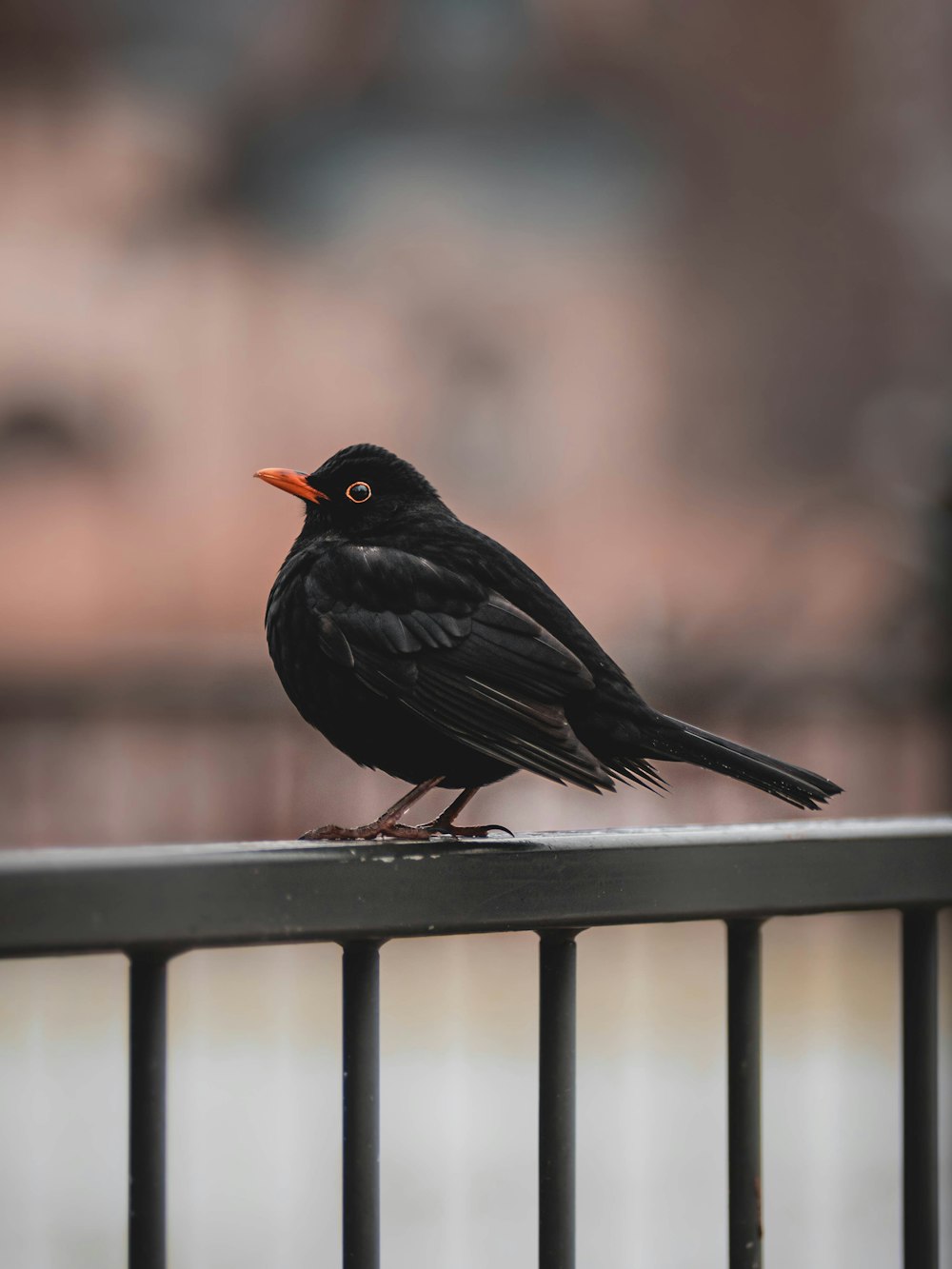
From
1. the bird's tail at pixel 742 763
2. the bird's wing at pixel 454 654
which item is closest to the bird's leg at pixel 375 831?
the bird's wing at pixel 454 654

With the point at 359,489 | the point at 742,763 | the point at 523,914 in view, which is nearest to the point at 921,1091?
the point at 742,763

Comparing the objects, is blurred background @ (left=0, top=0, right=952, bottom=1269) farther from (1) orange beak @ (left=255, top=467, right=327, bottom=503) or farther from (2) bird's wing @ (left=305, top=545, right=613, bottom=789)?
(2) bird's wing @ (left=305, top=545, right=613, bottom=789)

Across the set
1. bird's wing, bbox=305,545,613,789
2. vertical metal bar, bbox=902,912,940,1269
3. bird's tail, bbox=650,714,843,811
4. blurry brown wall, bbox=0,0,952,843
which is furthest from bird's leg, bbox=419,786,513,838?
blurry brown wall, bbox=0,0,952,843

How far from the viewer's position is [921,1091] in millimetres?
1399

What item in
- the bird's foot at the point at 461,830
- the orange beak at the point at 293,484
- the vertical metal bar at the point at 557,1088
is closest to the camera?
the vertical metal bar at the point at 557,1088

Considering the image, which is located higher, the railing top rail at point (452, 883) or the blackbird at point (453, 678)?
the blackbird at point (453, 678)

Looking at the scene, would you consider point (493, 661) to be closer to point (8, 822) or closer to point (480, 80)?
point (8, 822)

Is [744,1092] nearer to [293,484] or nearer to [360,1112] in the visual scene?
[360,1112]

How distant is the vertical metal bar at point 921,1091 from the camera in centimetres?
138

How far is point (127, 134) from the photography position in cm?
849

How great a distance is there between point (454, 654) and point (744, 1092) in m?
0.60

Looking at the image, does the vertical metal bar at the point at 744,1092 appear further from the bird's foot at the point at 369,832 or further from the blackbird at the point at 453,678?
the bird's foot at the point at 369,832

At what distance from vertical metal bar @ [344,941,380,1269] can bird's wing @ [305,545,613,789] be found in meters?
0.41

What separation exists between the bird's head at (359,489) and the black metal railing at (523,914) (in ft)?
2.68
